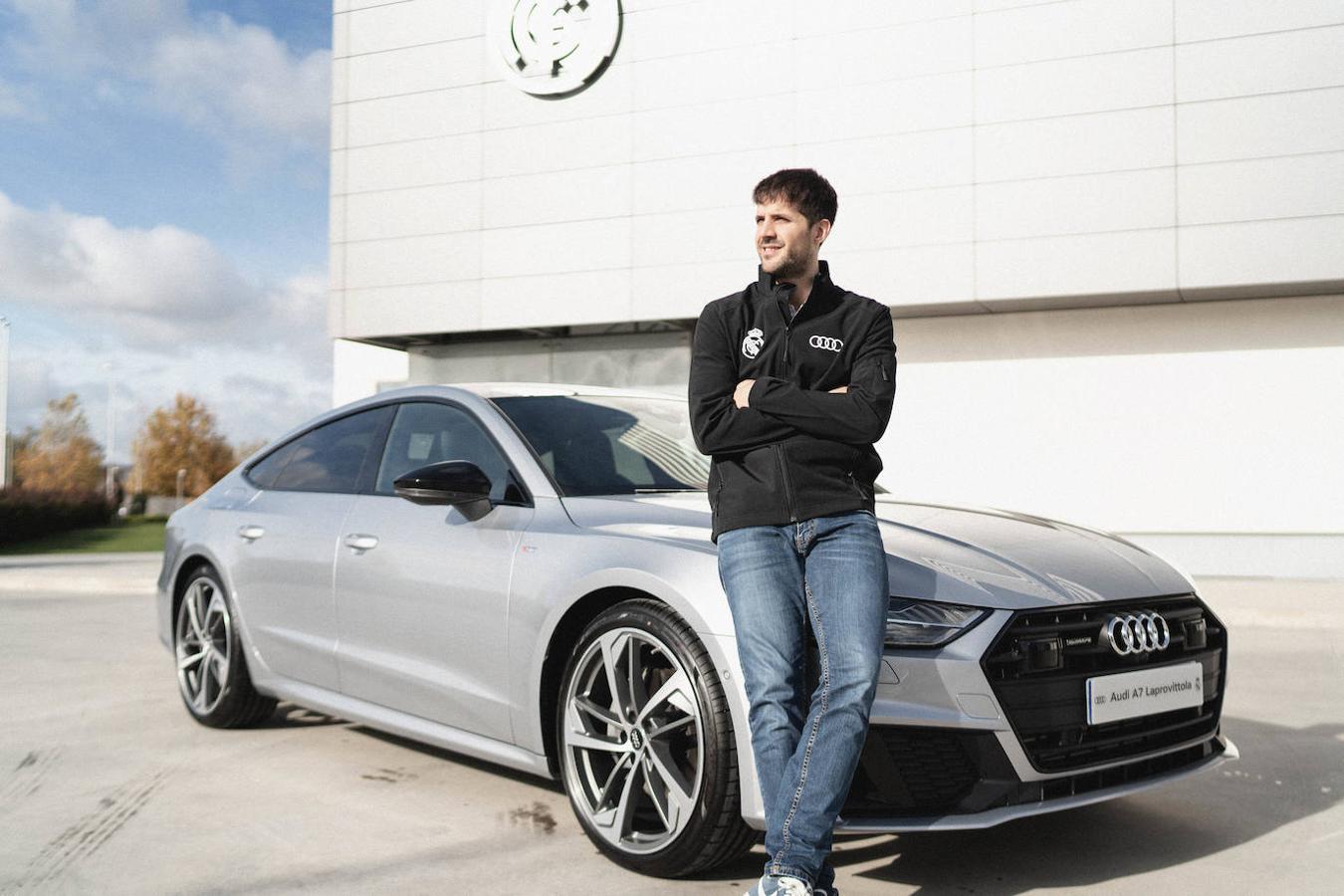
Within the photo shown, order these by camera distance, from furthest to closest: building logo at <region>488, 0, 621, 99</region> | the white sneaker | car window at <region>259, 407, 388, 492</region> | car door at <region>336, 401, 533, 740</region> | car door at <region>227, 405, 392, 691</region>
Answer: building logo at <region>488, 0, 621, 99</region> < car window at <region>259, 407, 388, 492</region> < car door at <region>227, 405, 392, 691</region> < car door at <region>336, 401, 533, 740</region> < the white sneaker

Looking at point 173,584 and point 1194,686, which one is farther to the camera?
point 173,584

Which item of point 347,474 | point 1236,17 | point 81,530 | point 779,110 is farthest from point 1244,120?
point 81,530

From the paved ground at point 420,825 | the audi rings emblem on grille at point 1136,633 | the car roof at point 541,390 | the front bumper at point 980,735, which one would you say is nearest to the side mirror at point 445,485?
the car roof at point 541,390

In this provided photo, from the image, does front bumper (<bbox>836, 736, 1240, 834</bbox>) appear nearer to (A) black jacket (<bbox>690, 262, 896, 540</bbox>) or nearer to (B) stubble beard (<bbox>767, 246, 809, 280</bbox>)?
(A) black jacket (<bbox>690, 262, 896, 540</bbox>)

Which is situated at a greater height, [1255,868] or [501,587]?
[501,587]

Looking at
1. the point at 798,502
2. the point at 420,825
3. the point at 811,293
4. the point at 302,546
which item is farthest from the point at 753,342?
the point at 302,546

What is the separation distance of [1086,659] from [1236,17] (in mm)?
17173

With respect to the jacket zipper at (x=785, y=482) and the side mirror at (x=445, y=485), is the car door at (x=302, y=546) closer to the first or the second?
the side mirror at (x=445, y=485)

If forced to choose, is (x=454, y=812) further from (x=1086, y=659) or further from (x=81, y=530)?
(x=81, y=530)

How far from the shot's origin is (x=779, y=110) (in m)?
20.0

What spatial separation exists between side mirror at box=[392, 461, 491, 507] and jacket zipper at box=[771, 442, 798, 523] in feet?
4.50

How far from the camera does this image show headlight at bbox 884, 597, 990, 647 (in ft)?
10.2

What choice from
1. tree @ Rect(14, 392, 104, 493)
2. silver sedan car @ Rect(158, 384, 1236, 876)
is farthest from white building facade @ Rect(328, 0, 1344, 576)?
tree @ Rect(14, 392, 104, 493)

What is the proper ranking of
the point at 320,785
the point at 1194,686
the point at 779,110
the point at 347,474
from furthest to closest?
the point at 779,110
the point at 347,474
the point at 320,785
the point at 1194,686
